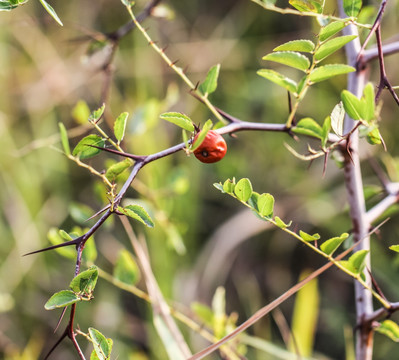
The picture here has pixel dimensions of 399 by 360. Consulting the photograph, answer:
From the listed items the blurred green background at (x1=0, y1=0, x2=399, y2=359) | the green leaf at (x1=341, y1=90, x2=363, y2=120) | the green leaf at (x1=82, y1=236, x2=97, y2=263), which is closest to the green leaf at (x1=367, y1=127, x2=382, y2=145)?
the green leaf at (x1=341, y1=90, x2=363, y2=120)

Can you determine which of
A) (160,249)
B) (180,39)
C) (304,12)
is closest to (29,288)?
(160,249)

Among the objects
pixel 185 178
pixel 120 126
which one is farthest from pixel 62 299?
pixel 185 178

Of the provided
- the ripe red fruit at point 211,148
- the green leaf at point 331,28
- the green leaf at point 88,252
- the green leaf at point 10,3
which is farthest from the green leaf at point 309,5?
the green leaf at point 88,252

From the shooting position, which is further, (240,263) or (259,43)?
(259,43)

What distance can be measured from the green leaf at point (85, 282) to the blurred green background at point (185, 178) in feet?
2.18

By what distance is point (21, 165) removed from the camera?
137 cm

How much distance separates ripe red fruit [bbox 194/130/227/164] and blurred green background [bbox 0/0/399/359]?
2.05 feet

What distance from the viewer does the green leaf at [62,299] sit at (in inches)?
14.5

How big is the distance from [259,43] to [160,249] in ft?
2.59

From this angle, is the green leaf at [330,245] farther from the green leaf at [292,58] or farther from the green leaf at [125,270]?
the green leaf at [125,270]

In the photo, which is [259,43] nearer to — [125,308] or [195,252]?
[195,252]

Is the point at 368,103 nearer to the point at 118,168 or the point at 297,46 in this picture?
the point at 297,46

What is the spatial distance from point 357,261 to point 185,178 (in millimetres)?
655

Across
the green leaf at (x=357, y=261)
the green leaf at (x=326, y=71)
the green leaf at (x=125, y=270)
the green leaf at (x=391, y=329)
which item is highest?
the green leaf at (x=326, y=71)
